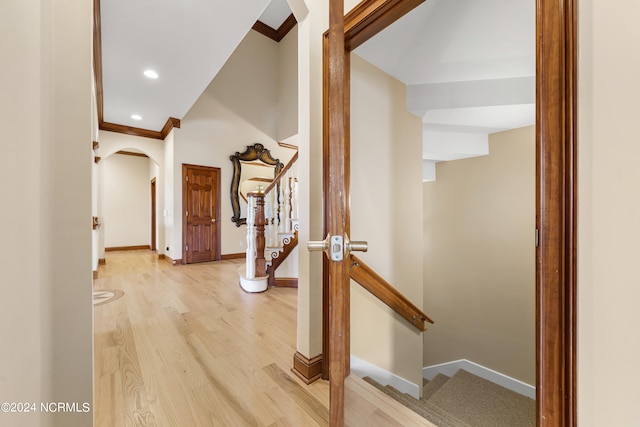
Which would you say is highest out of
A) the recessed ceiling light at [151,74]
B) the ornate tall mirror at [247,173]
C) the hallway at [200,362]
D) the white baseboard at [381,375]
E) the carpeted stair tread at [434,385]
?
the recessed ceiling light at [151,74]

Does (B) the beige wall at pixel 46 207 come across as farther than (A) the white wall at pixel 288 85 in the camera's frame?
No

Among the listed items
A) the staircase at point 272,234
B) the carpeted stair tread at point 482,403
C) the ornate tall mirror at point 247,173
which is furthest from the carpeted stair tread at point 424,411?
the ornate tall mirror at point 247,173

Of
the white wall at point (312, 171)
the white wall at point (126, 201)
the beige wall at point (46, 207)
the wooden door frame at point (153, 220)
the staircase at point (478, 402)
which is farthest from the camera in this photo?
the wooden door frame at point (153, 220)

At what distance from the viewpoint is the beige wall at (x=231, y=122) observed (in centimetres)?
483

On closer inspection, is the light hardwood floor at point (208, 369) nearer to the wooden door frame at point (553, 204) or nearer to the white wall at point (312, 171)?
the white wall at point (312, 171)

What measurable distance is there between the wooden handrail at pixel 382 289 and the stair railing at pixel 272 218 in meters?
1.63

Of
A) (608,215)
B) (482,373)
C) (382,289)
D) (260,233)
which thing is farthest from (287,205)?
(482,373)

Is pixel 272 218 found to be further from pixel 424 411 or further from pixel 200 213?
pixel 424 411

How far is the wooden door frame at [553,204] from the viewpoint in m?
0.65

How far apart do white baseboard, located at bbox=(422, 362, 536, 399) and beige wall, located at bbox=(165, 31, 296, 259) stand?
432 centimetres

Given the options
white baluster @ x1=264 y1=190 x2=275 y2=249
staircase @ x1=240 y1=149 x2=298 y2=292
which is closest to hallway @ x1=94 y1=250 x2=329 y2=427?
staircase @ x1=240 y1=149 x2=298 y2=292

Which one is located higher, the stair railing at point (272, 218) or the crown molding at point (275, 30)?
the crown molding at point (275, 30)

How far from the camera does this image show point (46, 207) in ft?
2.80

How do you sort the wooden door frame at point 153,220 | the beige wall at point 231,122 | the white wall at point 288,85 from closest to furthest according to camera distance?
the beige wall at point 231,122 < the white wall at point 288,85 < the wooden door frame at point 153,220
